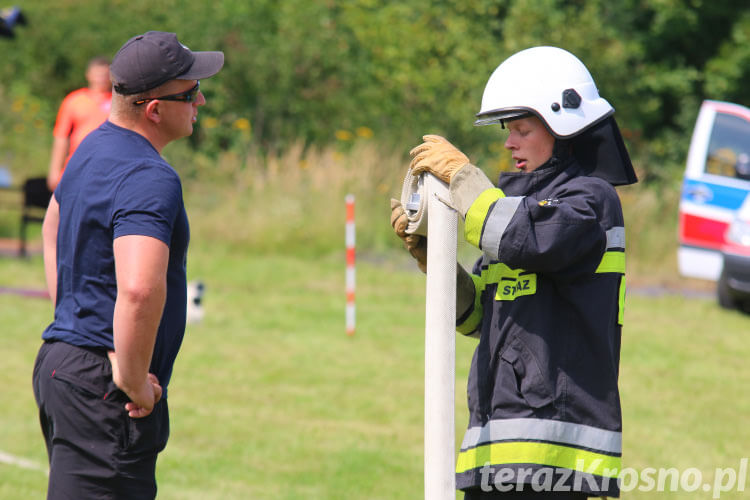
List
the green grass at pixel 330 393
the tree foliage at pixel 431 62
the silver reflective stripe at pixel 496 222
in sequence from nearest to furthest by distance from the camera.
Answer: the silver reflective stripe at pixel 496 222, the green grass at pixel 330 393, the tree foliage at pixel 431 62

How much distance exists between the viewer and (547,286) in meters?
2.85

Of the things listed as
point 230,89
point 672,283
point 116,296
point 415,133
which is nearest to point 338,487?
point 116,296

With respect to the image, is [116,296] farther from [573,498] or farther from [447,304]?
[573,498]

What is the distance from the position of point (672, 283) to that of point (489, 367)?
11.5 metres

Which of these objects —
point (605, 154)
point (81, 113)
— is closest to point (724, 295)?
point (81, 113)

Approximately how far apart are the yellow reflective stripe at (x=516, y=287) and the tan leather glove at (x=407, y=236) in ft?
0.81

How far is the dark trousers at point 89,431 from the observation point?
301cm

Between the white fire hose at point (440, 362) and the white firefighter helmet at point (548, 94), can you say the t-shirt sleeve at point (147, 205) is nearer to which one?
the white fire hose at point (440, 362)

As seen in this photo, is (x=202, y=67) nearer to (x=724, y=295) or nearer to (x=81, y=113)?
(x=81, y=113)

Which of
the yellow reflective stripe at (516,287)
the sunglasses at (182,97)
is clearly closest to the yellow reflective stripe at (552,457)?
the yellow reflective stripe at (516,287)

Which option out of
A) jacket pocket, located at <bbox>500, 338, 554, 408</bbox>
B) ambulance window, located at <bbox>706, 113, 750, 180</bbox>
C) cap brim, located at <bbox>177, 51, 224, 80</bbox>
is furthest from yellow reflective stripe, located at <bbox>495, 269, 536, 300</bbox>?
ambulance window, located at <bbox>706, 113, 750, 180</bbox>

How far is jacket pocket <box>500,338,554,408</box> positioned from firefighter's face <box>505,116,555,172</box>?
53cm

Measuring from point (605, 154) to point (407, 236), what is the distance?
63 centimetres

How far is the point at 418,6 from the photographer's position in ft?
63.6
